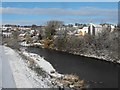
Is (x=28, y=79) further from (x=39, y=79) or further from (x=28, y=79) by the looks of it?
(x=39, y=79)

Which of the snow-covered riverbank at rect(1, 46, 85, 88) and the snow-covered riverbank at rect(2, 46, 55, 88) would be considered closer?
the snow-covered riverbank at rect(2, 46, 55, 88)

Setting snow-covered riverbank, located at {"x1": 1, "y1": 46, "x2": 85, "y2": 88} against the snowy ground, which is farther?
snow-covered riverbank, located at {"x1": 1, "y1": 46, "x2": 85, "y2": 88}

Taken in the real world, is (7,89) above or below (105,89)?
above

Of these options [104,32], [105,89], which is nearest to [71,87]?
[105,89]

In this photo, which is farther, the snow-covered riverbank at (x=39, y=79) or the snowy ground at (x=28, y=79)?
the snow-covered riverbank at (x=39, y=79)

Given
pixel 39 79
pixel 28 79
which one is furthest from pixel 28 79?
pixel 39 79

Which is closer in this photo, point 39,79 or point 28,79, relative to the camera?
point 28,79

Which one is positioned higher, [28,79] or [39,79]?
[28,79]

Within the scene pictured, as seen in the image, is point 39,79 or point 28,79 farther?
point 39,79

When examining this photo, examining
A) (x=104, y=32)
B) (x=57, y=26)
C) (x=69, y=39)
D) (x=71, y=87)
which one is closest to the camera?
(x=71, y=87)

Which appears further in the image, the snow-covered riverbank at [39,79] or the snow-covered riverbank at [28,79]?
the snow-covered riverbank at [39,79]

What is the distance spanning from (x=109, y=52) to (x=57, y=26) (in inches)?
615

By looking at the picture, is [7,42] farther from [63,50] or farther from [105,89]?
[105,89]

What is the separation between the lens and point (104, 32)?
29.7 meters
